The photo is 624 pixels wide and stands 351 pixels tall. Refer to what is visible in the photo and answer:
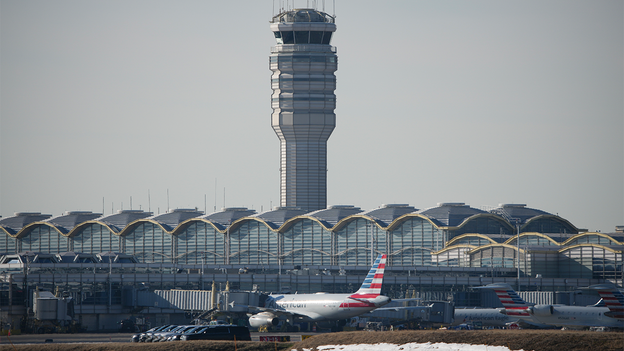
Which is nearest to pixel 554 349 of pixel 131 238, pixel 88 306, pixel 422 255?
pixel 88 306

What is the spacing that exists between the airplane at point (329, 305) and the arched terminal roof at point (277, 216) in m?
86.3

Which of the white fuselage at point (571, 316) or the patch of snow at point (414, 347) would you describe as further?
the white fuselage at point (571, 316)

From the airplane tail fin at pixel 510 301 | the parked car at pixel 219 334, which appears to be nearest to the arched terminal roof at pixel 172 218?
the airplane tail fin at pixel 510 301

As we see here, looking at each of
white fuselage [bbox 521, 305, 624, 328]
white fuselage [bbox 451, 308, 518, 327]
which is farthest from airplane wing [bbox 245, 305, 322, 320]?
white fuselage [bbox 521, 305, 624, 328]

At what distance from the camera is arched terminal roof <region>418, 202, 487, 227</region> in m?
160

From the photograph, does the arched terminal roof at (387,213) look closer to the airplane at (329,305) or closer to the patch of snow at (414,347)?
the airplane at (329,305)

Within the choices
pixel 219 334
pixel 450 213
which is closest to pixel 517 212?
pixel 450 213

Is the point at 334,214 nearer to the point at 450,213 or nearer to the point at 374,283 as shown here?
the point at 450,213

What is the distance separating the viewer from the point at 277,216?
602ft

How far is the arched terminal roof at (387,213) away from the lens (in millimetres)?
168750

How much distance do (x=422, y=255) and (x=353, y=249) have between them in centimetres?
1403

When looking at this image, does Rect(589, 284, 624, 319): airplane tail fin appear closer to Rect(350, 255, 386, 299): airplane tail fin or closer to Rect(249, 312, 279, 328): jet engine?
Rect(350, 255, 386, 299): airplane tail fin

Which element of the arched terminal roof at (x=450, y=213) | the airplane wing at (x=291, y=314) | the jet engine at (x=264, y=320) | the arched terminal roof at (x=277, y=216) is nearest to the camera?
the airplane wing at (x=291, y=314)

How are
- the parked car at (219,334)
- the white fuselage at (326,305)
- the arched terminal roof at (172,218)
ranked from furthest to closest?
the arched terminal roof at (172,218), the white fuselage at (326,305), the parked car at (219,334)
